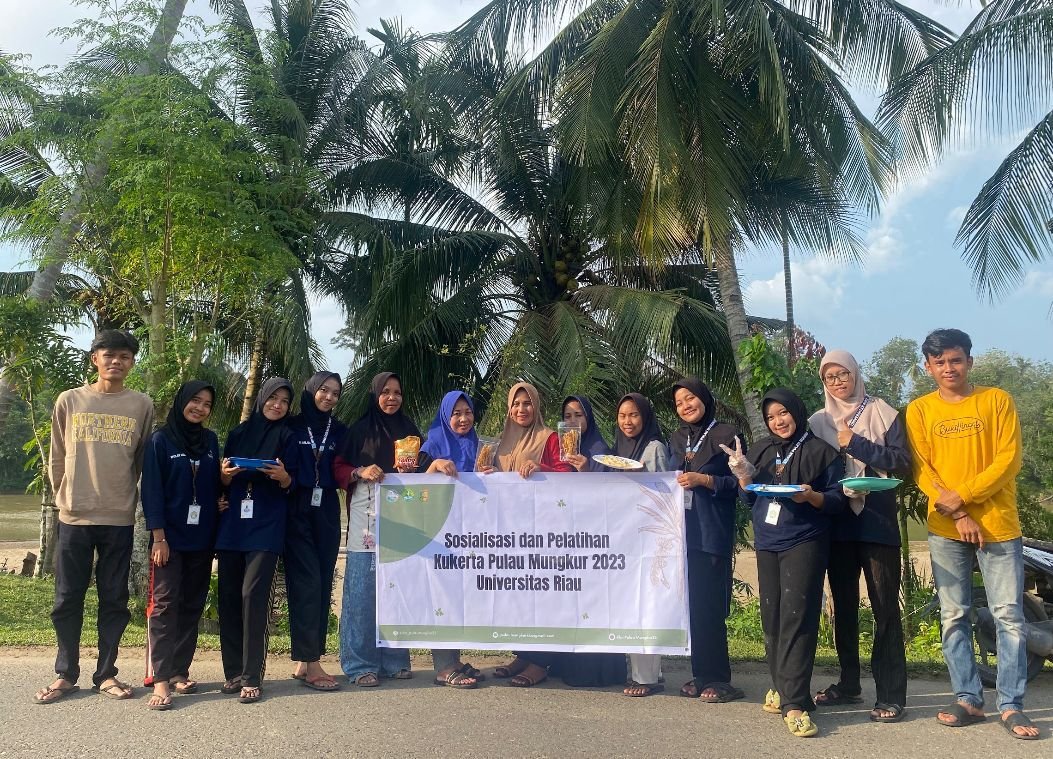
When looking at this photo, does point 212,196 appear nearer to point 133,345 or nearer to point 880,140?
point 133,345

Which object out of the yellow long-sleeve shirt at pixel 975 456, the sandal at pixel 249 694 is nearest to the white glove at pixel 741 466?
the yellow long-sleeve shirt at pixel 975 456

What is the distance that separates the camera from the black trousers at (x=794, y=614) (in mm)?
4105

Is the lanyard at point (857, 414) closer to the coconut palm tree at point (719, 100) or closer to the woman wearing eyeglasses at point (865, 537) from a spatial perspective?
the woman wearing eyeglasses at point (865, 537)

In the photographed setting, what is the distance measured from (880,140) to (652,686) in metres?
6.93

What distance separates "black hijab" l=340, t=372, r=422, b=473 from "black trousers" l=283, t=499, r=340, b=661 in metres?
0.32

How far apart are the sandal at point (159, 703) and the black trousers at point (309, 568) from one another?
69 cm

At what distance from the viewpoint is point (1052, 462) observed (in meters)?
26.1

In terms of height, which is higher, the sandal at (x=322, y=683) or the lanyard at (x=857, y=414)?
the lanyard at (x=857, y=414)

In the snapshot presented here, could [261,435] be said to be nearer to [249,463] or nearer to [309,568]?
[249,463]

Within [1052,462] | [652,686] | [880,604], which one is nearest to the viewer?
[880,604]

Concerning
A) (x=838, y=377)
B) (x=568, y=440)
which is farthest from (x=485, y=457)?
(x=838, y=377)

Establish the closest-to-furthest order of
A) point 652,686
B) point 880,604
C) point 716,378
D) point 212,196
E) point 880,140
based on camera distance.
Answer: point 880,604, point 652,686, point 212,196, point 880,140, point 716,378

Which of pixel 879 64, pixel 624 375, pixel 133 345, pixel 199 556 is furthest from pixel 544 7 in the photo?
pixel 199 556

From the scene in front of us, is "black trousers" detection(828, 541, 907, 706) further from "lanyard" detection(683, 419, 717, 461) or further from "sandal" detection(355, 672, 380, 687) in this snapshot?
"sandal" detection(355, 672, 380, 687)
